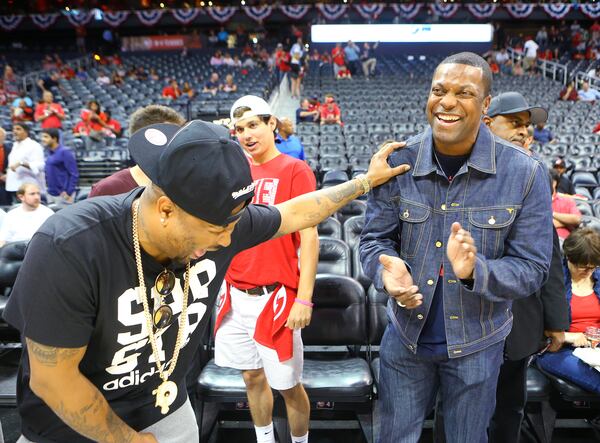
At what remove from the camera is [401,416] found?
5.95 ft

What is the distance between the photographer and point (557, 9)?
22.6 metres

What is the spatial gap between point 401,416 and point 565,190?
4756 millimetres

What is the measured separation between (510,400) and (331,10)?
23601 mm

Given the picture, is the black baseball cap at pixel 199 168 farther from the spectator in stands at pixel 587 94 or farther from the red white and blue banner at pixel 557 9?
the red white and blue banner at pixel 557 9

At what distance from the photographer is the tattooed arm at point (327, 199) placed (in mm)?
1788

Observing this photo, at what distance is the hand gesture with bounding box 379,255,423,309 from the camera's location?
1607 mm

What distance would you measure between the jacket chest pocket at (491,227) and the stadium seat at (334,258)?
2.30 meters

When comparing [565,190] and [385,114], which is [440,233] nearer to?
[565,190]

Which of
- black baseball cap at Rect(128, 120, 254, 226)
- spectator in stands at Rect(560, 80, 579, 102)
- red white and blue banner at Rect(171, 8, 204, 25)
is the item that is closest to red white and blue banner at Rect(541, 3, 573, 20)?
spectator in stands at Rect(560, 80, 579, 102)

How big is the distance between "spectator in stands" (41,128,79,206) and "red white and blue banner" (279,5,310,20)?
1989cm

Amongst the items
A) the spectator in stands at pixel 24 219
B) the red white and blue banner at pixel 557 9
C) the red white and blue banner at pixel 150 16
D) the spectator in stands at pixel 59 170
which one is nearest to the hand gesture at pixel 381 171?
the spectator in stands at pixel 24 219

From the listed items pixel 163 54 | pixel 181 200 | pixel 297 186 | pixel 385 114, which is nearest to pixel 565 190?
pixel 297 186

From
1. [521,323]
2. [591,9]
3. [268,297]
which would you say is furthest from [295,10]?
[521,323]

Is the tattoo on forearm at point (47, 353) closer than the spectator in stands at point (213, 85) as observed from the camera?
Yes
